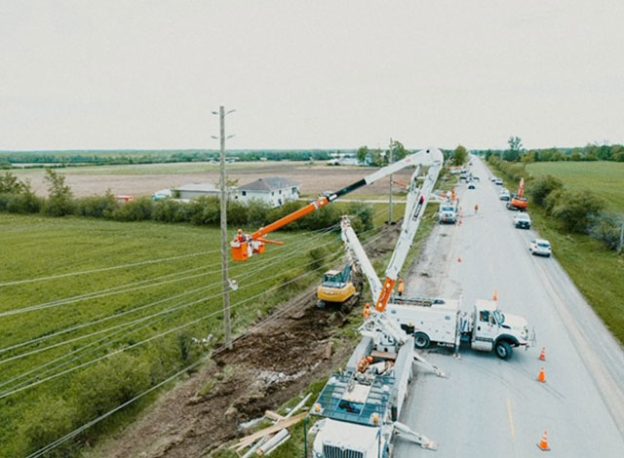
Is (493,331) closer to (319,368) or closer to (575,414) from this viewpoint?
(575,414)

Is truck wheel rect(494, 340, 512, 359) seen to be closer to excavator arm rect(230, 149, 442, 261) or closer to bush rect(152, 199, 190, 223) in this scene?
excavator arm rect(230, 149, 442, 261)

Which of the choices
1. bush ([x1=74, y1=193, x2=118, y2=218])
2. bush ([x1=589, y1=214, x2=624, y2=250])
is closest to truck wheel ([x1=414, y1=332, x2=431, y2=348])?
bush ([x1=589, y1=214, x2=624, y2=250])

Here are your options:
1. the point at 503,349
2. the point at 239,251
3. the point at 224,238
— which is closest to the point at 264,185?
the point at 224,238

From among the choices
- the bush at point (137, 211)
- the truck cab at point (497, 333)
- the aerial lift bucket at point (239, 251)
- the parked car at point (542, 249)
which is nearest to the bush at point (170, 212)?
the bush at point (137, 211)

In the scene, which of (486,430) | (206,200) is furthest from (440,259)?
(206,200)

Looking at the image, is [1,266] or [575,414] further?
[1,266]

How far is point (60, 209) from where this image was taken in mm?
64625

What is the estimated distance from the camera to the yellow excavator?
23828mm

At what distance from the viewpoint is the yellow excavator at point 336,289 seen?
78.2 ft

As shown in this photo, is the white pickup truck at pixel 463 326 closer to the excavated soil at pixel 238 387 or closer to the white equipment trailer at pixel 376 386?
the white equipment trailer at pixel 376 386

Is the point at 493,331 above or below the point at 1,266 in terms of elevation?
above

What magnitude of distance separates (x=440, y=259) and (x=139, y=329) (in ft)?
74.7

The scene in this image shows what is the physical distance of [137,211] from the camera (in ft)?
194

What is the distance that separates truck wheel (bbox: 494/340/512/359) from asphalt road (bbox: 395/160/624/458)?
0.34m
